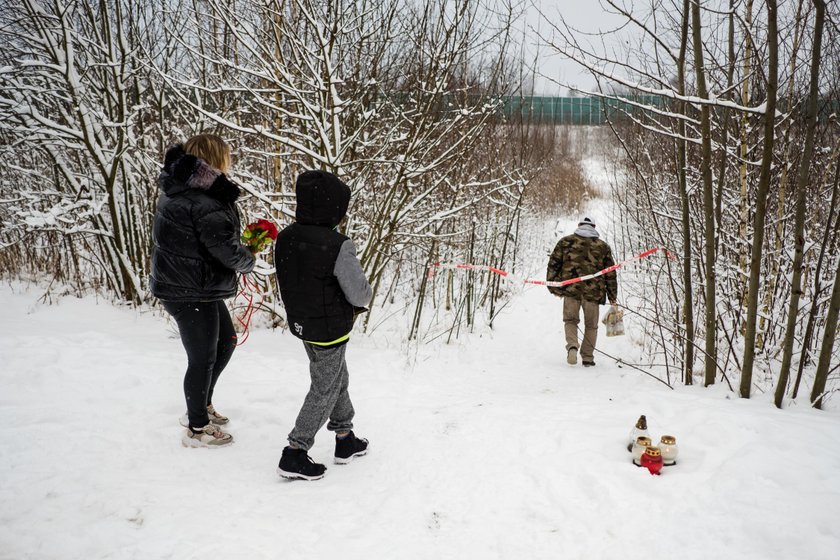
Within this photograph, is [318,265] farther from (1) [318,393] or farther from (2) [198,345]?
(2) [198,345]

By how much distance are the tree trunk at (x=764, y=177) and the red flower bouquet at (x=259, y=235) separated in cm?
313

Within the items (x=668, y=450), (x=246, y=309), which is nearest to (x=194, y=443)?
(x=668, y=450)

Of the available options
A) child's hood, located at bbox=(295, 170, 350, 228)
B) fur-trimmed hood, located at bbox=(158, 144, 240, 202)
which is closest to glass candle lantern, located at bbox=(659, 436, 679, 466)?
child's hood, located at bbox=(295, 170, 350, 228)

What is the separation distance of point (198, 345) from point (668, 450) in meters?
2.66

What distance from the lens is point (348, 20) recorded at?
4.71 meters

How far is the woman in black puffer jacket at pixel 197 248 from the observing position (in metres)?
2.51

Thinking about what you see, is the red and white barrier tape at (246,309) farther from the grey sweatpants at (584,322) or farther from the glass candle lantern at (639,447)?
the grey sweatpants at (584,322)

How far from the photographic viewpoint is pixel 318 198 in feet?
7.89

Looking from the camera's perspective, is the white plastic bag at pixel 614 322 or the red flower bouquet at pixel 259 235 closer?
the red flower bouquet at pixel 259 235

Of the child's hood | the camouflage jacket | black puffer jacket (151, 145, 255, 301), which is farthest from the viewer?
the camouflage jacket

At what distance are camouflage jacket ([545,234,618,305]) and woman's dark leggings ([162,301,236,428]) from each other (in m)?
3.98

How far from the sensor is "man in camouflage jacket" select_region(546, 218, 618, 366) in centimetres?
548

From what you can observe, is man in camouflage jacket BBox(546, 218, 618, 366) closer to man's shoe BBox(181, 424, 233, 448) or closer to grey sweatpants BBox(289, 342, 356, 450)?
grey sweatpants BBox(289, 342, 356, 450)

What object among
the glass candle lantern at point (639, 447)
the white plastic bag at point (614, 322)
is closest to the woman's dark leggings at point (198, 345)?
the glass candle lantern at point (639, 447)
